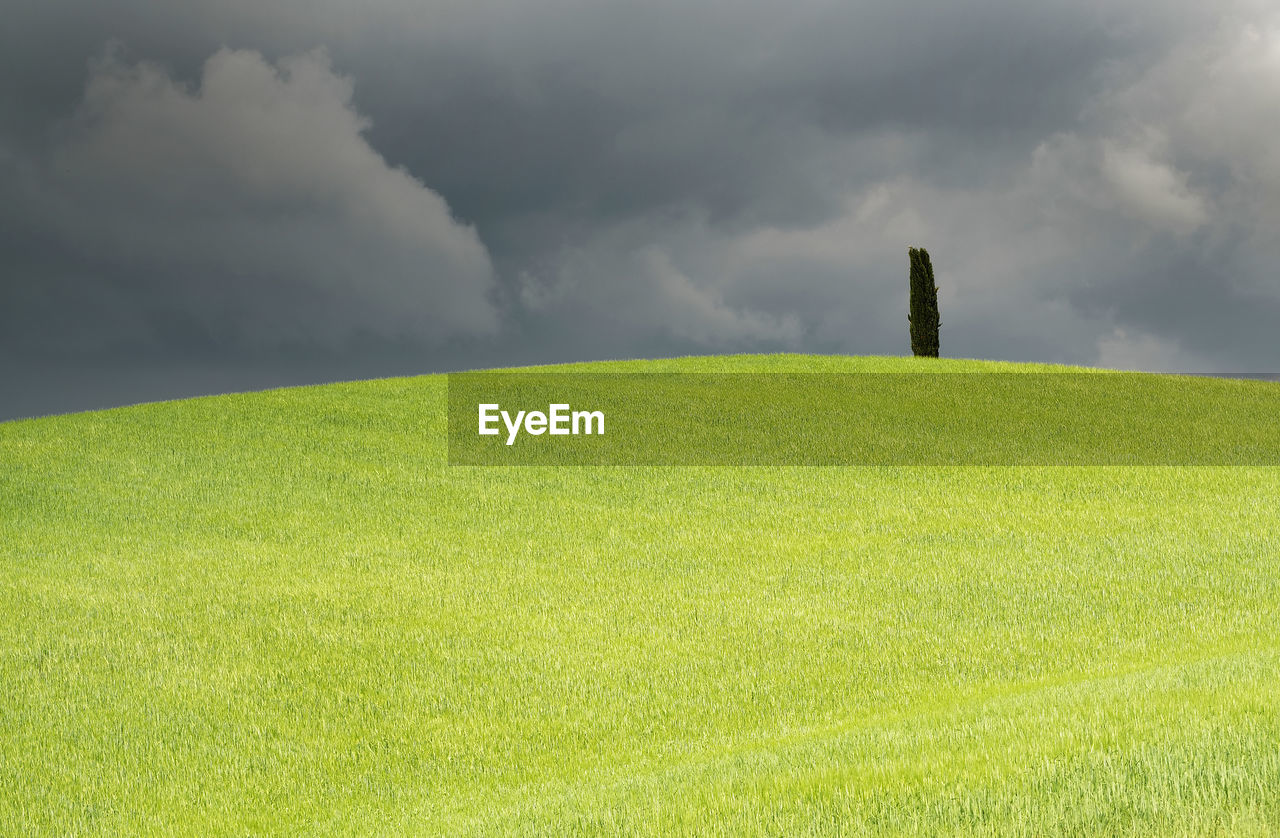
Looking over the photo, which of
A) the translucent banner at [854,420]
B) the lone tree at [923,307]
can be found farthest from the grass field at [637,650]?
the lone tree at [923,307]

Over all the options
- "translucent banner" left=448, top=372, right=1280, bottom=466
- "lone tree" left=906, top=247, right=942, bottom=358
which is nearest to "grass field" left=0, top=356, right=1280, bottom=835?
Result: "translucent banner" left=448, top=372, right=1280, bottom=466

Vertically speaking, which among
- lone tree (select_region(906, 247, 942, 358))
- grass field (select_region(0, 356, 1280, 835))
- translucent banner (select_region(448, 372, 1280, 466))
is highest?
lone tree (select_region(906, 247, 942, 358))

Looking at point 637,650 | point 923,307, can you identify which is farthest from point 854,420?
point 923,307

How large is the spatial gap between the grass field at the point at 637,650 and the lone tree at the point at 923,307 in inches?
906

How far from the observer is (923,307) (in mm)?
43469

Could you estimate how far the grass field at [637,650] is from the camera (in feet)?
19.4

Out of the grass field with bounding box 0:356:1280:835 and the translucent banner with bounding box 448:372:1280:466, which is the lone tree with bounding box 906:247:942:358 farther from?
the grass field with bounding box 0:356:1280:835

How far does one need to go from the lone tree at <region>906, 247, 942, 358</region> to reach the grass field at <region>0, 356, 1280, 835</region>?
23001 mm

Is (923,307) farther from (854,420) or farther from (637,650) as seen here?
(637,650)

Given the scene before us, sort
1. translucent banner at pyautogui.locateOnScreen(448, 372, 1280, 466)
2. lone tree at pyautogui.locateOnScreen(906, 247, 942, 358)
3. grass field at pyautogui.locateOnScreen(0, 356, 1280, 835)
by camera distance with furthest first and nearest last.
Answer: lone tree at pyautogui.locateOnScreen(906, 247, 942, 358)
translucent banner at pyautogui.locateOnScreen(448, 372, 1280, 466)
grass field at pyautogui.locateOnScreen(0, 356, 1280, 835)

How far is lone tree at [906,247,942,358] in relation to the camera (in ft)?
142

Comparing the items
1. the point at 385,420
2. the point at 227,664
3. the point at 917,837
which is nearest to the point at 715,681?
the point at 917,837

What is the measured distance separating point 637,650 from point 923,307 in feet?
119

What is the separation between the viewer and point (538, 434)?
24.0 m
